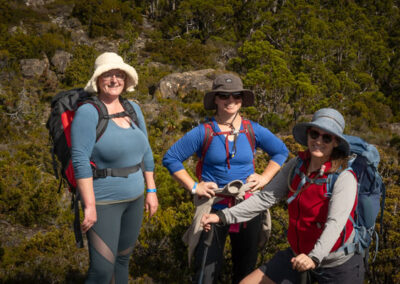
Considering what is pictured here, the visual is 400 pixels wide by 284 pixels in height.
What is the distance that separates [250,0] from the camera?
1308 inches

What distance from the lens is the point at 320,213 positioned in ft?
5.22

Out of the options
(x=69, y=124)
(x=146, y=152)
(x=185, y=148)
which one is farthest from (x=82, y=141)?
(x=185, y=148)

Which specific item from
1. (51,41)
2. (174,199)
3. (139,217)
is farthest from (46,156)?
(51,41)

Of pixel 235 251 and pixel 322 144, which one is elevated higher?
pixel 322 144

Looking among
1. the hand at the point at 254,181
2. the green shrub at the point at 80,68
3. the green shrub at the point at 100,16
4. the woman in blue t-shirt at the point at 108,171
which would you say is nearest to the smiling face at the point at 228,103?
the hand at the point at 254,181

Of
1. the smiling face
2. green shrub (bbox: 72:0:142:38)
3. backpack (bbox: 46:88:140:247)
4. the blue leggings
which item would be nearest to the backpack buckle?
backpack (bbox: 46:88:140:247)

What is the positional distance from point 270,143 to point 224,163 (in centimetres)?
36

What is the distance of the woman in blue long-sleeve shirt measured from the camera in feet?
6.63

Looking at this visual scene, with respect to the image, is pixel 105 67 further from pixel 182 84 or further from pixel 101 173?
pixel 182 84

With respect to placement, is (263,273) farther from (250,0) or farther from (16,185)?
(250,0)

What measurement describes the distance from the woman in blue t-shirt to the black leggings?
0.44 meters

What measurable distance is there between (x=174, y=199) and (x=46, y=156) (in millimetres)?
4127

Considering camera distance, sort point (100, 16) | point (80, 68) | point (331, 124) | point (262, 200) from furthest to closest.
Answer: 1. point (100, 16)
2. point (80, 68)
3. point (262, 200)
4. point (331, 124)

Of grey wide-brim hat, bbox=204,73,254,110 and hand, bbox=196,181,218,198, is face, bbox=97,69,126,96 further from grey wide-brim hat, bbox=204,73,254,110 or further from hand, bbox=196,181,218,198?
hand, bbox=196,181,218,198
